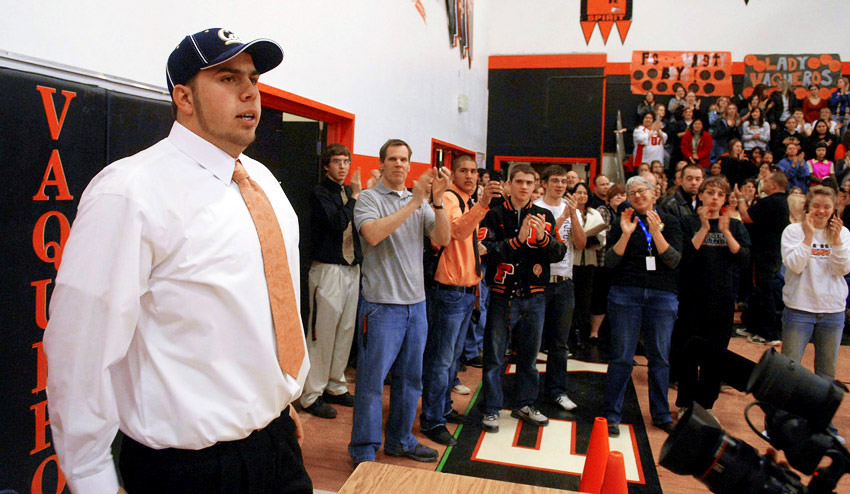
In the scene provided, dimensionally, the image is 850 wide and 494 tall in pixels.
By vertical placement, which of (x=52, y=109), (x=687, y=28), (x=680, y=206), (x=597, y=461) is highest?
(x=687, y=28)

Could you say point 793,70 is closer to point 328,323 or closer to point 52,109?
point 328,323

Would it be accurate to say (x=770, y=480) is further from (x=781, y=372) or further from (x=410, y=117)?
(x=410, y=117)

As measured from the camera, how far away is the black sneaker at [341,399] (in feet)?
13.1

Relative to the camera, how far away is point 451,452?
338 cm

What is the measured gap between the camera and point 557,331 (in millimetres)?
4098

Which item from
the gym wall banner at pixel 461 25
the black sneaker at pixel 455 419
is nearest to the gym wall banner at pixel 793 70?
the gym wall banner at pixel 461 25

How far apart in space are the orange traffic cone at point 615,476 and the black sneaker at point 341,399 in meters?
2.02

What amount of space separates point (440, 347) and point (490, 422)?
62 centimetres

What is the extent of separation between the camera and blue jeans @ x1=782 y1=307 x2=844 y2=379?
3.77m

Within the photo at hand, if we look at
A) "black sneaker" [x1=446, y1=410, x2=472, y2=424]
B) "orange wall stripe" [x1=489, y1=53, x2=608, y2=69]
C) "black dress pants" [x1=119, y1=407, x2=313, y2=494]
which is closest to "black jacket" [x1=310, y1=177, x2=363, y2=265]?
"black sneaker" [x1=446, y1=410, x2=472, y2=424]

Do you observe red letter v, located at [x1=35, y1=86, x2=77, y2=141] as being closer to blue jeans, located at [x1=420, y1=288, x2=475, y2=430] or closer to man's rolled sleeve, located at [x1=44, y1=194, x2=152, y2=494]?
man's rolled sleeve, located at [x1=44, y1=194, x2=152, y2=494]

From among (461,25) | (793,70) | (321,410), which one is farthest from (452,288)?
(793,70)

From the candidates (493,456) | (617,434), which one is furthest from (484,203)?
(617,434)

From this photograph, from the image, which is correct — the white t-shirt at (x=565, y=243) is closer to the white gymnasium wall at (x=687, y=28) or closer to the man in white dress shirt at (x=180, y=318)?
the man in white dress shirt at (x=180, y=318)
